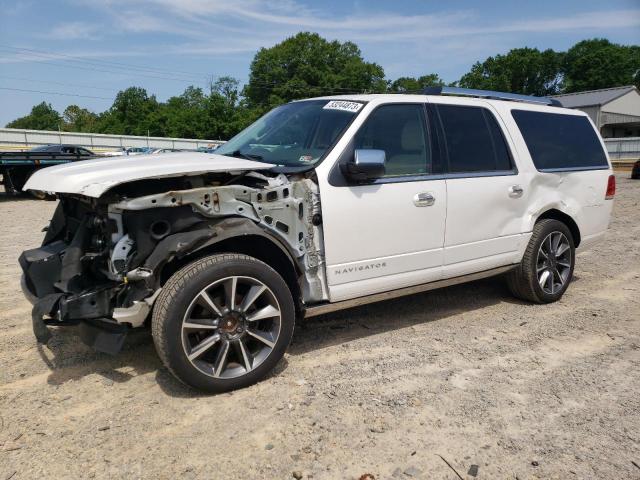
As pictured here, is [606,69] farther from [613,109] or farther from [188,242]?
[188,242]

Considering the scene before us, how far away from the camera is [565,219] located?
527 cm

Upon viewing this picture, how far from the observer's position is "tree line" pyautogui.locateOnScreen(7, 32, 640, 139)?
58625mm

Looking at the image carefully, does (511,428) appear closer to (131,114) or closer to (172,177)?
(172,177)

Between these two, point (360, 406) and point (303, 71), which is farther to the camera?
point (303, 71)

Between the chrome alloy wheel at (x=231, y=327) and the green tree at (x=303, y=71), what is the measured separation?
70059 mm

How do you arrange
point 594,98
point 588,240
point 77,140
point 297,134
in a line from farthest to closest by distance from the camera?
point 594,98 → point 77,140 → point 588,240 → point 297,134

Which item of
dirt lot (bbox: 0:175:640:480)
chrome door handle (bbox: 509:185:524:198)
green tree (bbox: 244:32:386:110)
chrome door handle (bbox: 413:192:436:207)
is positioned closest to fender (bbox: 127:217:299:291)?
dirt lot (bbox: 0:175:640:480)

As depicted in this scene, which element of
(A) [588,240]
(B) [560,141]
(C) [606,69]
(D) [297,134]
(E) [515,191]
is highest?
(C) [606,69]

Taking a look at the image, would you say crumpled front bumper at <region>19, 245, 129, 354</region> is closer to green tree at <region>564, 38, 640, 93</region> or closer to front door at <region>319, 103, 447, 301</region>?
front door at <region>319, 103, 447, 301</region>

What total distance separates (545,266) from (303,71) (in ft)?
236

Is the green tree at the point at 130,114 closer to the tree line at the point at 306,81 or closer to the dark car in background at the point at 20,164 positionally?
the tree line at the point at 306,81

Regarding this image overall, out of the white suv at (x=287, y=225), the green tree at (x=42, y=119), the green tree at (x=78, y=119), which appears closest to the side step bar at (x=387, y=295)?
the white suv at (x=287, y=225)

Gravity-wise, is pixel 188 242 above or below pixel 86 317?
above

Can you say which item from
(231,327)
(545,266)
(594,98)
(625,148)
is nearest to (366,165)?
A: (231,327)
